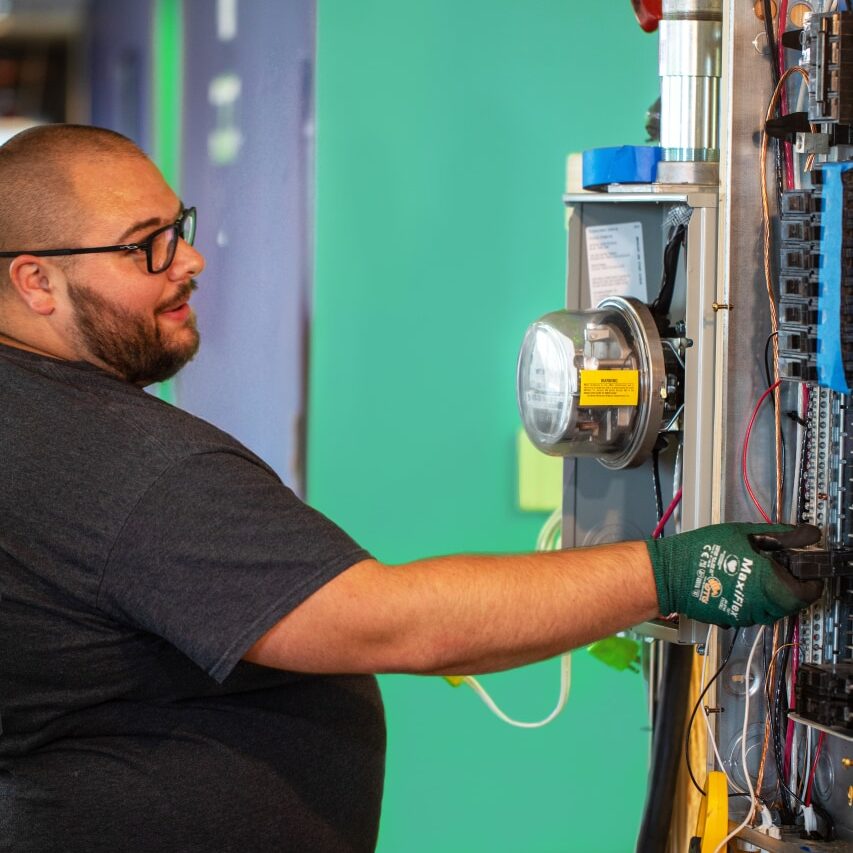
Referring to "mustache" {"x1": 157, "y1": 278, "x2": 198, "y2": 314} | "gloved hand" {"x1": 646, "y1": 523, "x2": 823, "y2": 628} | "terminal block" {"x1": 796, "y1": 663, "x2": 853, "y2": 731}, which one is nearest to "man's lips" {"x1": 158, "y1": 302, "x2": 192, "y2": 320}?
"mustache" {"x1": 157, "y1": 278, "x2": 198, "y2": 314}

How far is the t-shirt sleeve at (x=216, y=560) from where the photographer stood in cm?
120

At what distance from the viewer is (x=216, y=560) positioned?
121 cm

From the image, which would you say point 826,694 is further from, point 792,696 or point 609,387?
point 609,387

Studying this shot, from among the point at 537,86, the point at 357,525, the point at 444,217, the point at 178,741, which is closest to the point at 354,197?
the point at 444,217

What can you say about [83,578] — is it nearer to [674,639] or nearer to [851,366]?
[674,639]

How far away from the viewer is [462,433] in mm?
3156

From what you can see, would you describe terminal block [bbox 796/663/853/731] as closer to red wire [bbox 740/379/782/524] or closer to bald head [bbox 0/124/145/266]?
red wire [bbox 740/379/782/524]

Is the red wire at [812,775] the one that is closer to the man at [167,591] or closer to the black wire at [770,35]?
the man at [167,591]

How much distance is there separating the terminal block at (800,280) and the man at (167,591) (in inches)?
8.6

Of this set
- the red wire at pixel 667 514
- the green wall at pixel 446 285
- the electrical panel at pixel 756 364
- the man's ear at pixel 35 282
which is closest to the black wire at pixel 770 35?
the electrical panel at pixel 756 364

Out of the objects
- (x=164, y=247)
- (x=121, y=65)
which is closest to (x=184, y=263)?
(x=164, y=247)

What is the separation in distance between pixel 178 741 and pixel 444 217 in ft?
6.56

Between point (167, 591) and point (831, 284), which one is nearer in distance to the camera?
point (167, 591)

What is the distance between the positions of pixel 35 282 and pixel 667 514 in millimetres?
958
